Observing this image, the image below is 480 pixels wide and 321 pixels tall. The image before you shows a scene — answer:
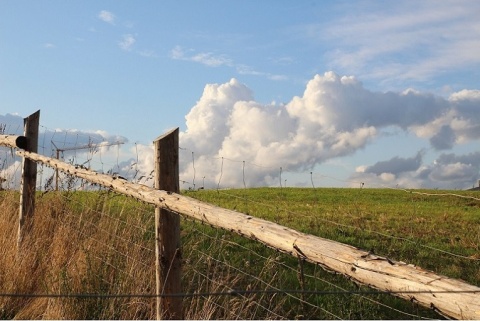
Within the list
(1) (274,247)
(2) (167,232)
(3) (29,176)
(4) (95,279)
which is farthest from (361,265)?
(3) (29,176)

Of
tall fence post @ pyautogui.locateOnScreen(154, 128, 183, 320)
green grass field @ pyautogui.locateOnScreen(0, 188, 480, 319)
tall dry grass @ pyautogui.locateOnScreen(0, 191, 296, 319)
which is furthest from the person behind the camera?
green grass field @ pyautogui.locateOnScreen(0, 188, 480, 319)

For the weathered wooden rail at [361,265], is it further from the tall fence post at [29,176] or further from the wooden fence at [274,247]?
the tall fence post at [29,176]

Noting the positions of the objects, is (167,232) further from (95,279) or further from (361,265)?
(361,265)

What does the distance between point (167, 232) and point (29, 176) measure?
4688mm

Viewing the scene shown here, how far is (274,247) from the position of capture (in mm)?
4145

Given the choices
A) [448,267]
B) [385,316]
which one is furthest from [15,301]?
[448,267]

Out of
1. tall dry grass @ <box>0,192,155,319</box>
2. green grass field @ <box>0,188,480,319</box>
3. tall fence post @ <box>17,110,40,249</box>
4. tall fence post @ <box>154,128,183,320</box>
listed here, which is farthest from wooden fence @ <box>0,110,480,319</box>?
tall fence post @ <box>17,110,40,249</box>

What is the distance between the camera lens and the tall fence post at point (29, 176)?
914cm

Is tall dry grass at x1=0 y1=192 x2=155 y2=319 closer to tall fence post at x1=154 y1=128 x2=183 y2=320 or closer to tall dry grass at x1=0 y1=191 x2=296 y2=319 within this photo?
tall dry grass at x1=0 y1=191 x2=296 y2=319

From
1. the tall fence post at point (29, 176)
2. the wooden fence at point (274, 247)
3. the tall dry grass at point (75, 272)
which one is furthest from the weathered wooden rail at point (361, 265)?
the tall fence post at point (29, 176)

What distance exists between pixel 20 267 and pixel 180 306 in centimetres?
257

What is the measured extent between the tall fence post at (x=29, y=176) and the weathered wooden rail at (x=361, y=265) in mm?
4745

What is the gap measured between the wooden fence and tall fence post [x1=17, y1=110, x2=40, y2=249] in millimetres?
1874

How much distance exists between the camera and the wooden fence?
2.96 m
